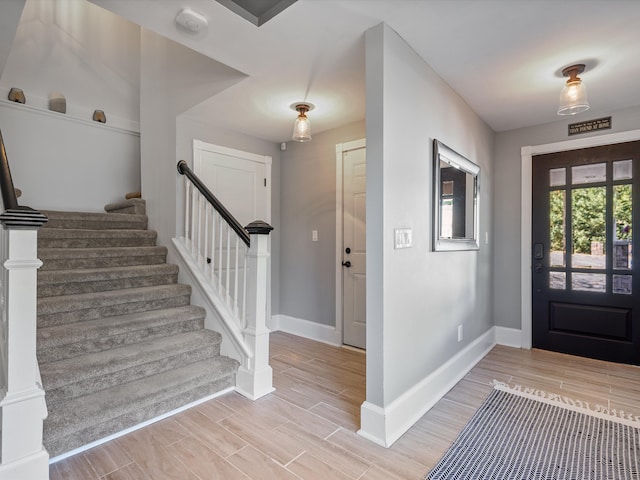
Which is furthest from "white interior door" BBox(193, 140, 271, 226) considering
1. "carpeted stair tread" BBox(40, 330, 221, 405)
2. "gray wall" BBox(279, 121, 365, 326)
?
"carpeted stair tread" BBox(40, 330, 221, 405)

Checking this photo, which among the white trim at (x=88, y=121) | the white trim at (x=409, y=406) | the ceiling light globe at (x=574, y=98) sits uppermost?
the white trim at (x=88, y=121)

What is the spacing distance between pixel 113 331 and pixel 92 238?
1.17 meters

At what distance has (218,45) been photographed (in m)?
2.05

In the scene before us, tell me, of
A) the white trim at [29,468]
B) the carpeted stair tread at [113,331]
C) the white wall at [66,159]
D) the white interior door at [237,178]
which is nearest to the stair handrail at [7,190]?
the carpeted stair tread at [113,331]

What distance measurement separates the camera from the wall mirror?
239 cm

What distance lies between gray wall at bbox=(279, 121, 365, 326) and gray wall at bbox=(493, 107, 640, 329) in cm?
161

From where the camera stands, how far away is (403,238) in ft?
6.68

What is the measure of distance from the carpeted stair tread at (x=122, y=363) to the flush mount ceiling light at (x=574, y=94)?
3.00m

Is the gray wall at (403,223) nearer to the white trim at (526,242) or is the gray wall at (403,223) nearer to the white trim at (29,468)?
the white trim at (526,242)

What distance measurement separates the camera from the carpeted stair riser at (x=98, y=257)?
8.84 feet

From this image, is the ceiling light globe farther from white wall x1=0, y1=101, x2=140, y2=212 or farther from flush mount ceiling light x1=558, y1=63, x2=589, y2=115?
white wall x1=0, y1=101, x2=140, y2=212

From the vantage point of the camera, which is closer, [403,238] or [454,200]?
[403,238]

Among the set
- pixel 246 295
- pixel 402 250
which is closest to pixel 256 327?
pixel 246 295

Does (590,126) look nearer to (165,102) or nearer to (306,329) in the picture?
(306,329)
